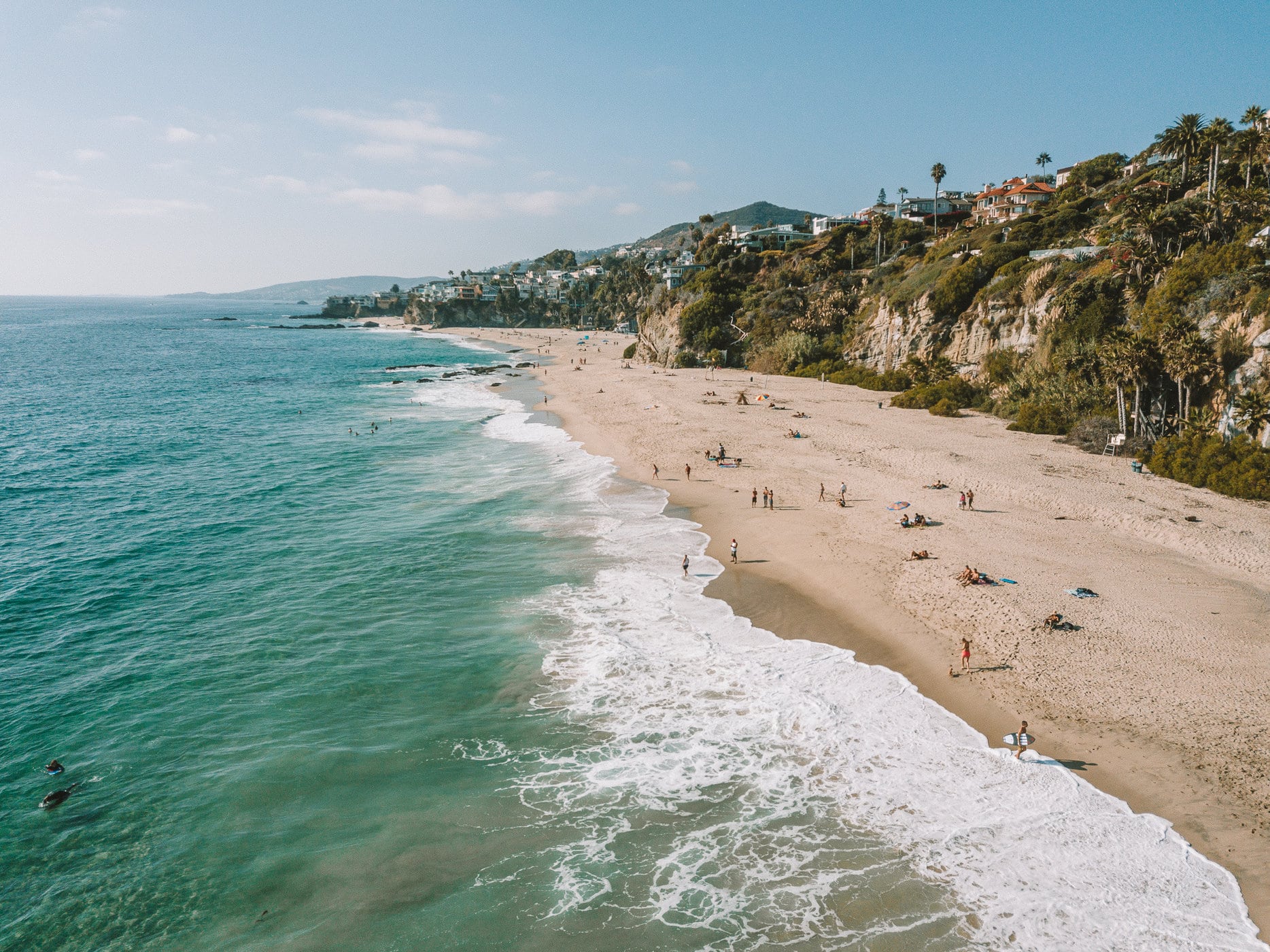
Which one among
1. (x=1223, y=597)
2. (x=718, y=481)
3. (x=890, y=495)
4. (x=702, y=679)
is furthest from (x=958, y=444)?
(x=702, y=679)

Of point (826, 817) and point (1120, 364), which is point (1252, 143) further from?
point (826, 817)

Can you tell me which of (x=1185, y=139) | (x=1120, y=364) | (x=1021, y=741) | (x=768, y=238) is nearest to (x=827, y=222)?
(x=768, y=238)

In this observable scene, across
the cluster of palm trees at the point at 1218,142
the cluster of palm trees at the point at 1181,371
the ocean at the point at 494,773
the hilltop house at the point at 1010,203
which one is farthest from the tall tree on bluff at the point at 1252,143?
the ocean at the point at 494,773

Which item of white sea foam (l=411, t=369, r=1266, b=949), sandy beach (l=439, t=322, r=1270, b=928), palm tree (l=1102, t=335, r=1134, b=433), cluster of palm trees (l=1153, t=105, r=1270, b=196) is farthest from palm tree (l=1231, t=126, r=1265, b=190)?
white sea foam (l=411, t=369, r=1266, b=949)

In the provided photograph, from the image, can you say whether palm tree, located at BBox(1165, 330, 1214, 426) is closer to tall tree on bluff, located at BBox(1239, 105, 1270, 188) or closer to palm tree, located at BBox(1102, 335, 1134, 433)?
palm tree, located at BBox(1102, 335, 1134, 433)

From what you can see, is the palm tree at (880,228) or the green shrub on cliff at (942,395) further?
the palm tree at (880,228)

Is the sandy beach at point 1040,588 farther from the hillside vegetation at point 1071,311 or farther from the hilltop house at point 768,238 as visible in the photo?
the hilltop house at point 768,238

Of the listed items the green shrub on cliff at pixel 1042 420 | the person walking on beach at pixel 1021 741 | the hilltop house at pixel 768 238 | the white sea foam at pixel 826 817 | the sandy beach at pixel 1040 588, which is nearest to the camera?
the white sea foam at pixel 826 817
